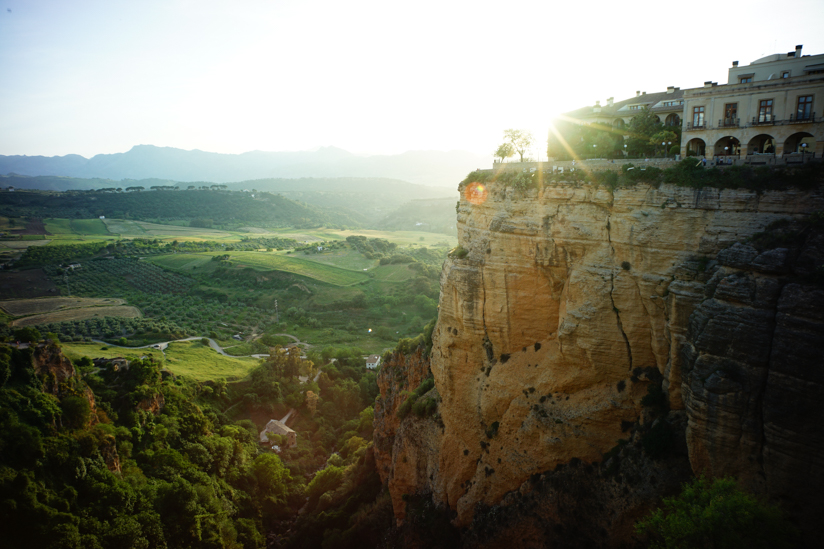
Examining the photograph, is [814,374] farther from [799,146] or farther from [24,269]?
[24,269]

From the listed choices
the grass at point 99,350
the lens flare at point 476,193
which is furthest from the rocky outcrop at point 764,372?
the grass at point 99,350

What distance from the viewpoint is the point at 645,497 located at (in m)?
18.6

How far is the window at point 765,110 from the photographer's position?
2134cm

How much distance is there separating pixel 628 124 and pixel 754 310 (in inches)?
798

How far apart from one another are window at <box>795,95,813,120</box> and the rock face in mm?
7103

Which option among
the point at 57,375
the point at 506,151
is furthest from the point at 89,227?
the point at 506,151

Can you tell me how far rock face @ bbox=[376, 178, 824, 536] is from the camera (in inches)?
597

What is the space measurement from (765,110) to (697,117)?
2.86 metres

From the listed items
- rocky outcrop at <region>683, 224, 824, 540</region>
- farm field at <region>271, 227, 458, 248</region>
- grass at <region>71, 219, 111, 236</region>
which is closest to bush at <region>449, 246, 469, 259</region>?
rocky outcrop at <region>683, 224, 824, 540</region>

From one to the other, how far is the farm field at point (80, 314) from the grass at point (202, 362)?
2155cm

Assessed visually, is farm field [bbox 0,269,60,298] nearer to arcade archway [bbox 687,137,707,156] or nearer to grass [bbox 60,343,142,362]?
grass [bbox 60,343,142,362]

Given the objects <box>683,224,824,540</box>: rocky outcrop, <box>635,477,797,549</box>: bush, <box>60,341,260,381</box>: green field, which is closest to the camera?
<box>635,477,797,549</box>: bush

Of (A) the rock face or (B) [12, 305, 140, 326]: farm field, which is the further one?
(B) [12, 305, 140, 326]: farm field

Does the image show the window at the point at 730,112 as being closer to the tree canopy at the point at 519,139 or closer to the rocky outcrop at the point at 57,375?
the tree canopy at the point at 519,139
